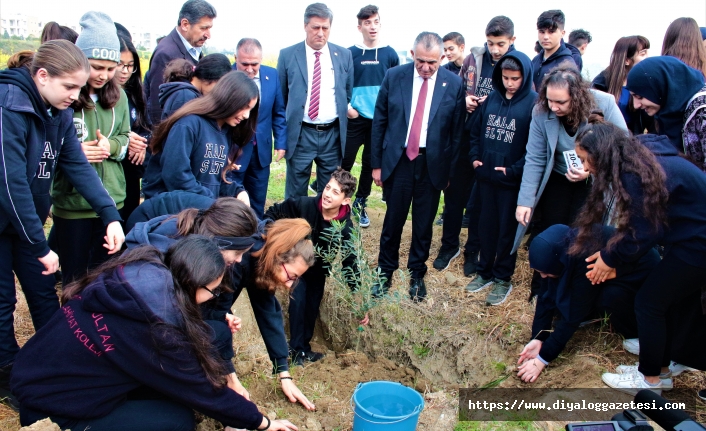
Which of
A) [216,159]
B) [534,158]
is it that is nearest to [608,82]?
[534,158]

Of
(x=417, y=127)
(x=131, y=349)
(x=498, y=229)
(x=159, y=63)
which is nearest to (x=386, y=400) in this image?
(x=131, y=349)

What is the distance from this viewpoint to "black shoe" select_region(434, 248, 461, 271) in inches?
202

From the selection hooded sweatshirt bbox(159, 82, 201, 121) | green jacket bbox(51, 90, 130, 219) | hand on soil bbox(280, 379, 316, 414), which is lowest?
hand on soil bbox(280, 379, 316, 414)

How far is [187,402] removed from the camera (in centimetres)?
221

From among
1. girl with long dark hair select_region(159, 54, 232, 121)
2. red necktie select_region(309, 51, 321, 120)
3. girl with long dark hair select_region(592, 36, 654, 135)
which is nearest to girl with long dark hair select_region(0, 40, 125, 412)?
girl with long dark hair select_region(159, 54, 232, 121)

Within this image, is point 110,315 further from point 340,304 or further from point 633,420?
point 340,304

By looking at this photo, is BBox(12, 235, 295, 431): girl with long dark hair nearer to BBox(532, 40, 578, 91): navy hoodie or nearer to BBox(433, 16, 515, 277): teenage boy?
BBox(433, 16, 515, 277): teenage boy

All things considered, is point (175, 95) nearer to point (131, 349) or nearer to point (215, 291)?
point (215, 291)

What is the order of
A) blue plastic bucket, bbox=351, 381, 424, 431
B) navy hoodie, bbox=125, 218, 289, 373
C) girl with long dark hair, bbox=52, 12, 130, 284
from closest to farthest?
1. navy hoodie, bbox=125, 218, 289, 373
2. blue plastic bucket, bbox=351, 381, 424, 431
3. girl with long dark hair, bbox=52, 12, 130, 284

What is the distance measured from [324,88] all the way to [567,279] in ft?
9.40

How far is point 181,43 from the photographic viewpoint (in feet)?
15.5

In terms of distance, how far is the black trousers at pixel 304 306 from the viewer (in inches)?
157

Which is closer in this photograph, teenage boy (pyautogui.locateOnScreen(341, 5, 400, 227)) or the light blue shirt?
the light blue shirt

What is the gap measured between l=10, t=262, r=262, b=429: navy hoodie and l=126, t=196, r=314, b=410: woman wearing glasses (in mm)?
299
